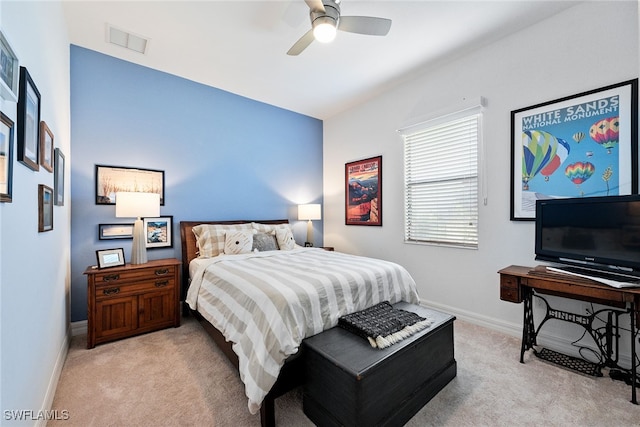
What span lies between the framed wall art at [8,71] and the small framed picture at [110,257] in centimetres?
192

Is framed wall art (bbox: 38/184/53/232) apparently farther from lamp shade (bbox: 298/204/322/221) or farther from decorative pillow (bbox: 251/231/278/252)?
lamp shade (bbox: 298/204/322/221)

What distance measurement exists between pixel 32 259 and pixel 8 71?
0.95 metres

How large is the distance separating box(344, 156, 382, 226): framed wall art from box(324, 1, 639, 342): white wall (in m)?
0.11

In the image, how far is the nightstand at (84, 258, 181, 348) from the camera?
2.46m

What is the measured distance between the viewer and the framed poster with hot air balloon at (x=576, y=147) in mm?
2074

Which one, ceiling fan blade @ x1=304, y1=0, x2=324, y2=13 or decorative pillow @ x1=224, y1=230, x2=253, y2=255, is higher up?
ceiling fan blade @ x1=304, y1=0, x2=324, y2=13

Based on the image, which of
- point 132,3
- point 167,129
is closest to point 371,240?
point 167,129

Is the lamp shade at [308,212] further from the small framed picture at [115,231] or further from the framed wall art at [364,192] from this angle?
the small framed picture at [115,231]

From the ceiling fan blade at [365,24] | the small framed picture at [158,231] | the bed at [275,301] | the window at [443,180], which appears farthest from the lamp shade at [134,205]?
the window at [443,180]

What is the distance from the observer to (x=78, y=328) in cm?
275

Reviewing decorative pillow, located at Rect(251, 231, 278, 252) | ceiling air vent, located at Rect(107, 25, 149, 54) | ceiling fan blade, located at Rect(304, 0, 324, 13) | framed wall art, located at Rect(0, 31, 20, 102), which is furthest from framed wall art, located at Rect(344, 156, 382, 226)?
framed wall art, located at Rect(0, 31, 20, 102)

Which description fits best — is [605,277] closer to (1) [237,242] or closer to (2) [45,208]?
(1) [237,242]

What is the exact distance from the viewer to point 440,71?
3.22m

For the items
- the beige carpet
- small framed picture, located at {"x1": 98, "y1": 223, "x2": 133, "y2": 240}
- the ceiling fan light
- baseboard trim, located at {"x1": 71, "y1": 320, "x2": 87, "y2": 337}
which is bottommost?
the beige carpet
